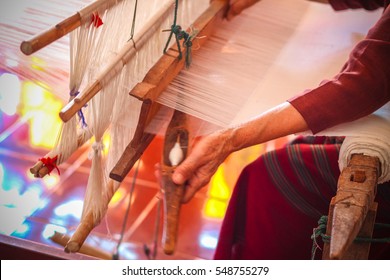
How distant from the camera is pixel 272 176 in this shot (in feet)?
5.92

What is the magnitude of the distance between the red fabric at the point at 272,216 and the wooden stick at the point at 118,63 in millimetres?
510

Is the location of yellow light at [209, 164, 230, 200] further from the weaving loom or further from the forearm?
the forearm

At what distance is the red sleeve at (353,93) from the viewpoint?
1.44 meters

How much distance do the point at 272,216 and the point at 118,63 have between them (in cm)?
69

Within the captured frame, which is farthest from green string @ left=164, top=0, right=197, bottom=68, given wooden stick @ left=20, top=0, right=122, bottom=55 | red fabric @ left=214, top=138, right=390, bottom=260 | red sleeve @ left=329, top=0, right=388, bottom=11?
red sleeve @ left=329, top=0, right=388, bottom=11

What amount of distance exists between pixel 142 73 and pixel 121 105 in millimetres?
119

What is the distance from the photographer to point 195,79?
164 centimetres

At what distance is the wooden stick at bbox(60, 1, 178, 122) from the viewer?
1252mm

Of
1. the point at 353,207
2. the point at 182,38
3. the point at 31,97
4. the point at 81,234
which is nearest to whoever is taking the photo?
the point at 353,207

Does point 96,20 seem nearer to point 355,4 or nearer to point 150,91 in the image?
Answer: point 150,91

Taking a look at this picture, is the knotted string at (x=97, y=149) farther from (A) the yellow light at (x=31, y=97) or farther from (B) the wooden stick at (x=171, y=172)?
(A) the yellow light at (x=31, y=97)

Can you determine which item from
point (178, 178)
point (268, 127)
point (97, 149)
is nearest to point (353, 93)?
point (268, 127)

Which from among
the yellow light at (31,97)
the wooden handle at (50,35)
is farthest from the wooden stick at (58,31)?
the yellow light at (31,97)
